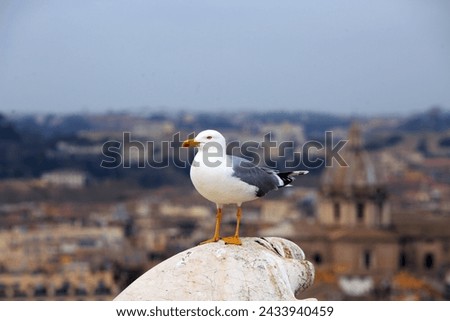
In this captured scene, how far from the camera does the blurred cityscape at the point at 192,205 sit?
49.6m

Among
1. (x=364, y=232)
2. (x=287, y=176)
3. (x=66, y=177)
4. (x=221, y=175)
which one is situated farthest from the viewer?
(x=66, y=177)

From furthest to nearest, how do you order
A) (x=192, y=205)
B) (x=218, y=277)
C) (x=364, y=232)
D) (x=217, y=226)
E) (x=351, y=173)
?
(x=192, y=205) → (x=351, y=173) → (x=364, y=232) → (x=217, y=226) → (x=218, y=277)

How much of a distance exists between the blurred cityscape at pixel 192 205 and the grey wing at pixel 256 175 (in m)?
31.0

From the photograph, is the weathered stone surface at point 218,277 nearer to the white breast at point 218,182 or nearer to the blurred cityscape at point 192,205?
the white breast at point 218,182

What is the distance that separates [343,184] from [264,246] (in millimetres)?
51718

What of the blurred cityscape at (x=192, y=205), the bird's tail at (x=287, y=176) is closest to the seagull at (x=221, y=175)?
the bird's tail at (x=287, y=176)

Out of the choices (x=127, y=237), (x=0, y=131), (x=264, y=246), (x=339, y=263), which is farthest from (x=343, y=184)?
(x=264, y=246)

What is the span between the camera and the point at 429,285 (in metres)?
48.1

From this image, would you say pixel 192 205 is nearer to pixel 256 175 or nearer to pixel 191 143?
pixel 256 175

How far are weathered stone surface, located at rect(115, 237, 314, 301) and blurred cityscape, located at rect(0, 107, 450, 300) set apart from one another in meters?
31.7

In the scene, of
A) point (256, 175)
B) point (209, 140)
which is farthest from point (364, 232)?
point (209, 140)

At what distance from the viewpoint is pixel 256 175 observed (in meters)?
7.51

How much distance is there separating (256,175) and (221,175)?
0.35m

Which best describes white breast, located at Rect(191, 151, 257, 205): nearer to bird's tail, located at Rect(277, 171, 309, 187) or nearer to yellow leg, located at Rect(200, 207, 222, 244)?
yellow leg, located at Rect(200, 207, 222, 244)
